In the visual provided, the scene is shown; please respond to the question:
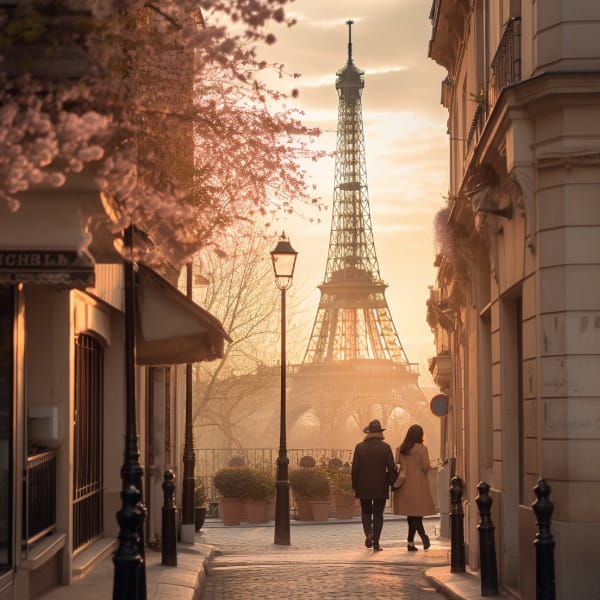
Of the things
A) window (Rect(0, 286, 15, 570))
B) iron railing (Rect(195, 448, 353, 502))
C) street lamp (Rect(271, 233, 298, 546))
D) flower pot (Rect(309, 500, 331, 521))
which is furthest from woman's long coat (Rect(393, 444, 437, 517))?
window (Rect(0, 286, 15, 570))

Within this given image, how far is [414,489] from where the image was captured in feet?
69.8

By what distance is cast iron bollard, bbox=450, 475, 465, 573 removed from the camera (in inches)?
623

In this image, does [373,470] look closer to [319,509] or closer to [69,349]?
[319,509]

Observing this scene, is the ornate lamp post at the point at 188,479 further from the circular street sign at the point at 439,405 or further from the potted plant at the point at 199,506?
the circular street sign at the point at 439,405

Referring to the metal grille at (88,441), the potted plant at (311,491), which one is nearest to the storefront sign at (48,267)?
the metal grille at (88,441)

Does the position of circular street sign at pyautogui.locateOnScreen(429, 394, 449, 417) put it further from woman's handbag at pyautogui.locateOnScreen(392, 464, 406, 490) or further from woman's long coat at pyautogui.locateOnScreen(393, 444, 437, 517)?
woman's handbag at pyautogui.locateOnScreen(392, 464, 406, 490)

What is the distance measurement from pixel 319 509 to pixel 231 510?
1934mm

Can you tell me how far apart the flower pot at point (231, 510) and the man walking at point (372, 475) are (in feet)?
26.5

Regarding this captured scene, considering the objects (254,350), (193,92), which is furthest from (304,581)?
(254,350)

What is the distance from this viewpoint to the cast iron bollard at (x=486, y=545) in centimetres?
1330

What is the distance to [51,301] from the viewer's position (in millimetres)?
12953

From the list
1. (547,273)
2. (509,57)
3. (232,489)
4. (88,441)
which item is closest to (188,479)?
(88,441)

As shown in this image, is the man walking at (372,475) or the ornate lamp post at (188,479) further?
the man walking at (372,475)

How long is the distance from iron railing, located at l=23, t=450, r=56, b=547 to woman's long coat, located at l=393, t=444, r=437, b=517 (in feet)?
28.8
